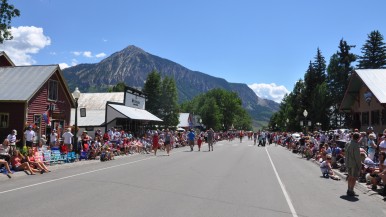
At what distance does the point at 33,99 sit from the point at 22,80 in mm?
2234

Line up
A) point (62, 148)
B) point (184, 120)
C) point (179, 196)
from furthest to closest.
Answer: point (184, 120) < point (62, 148) < point (179, 196)

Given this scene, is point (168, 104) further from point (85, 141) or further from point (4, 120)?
point (85, 141)

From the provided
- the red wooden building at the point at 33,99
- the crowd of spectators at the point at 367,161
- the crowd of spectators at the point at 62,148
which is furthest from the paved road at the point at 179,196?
the red wooden building at the point at 33,99

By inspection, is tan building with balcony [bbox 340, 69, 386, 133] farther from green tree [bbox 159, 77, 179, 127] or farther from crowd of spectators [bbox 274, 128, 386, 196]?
green tree [bbox 159, 77, 179, 127]

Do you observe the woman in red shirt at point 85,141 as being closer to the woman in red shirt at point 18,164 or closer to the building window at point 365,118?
the woman in red shirt at point 18,164

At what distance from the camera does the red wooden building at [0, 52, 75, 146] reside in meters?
28.5

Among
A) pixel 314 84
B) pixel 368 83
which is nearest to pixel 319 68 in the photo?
pixel 314 84

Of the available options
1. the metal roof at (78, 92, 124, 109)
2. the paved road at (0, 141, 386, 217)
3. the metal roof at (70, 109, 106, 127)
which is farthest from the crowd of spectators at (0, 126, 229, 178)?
the metal roof at (78, 92, 124, 109)

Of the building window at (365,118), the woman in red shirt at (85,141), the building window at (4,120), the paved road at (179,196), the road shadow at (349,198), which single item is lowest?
the road shadow at (349,198)

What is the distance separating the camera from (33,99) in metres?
29.5

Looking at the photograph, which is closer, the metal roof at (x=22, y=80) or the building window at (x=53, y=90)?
the metal roof at (x=22, y=80)

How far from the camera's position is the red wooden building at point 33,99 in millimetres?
28500

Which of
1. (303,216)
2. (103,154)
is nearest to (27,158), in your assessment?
(103,154)

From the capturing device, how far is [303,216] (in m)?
8.52
